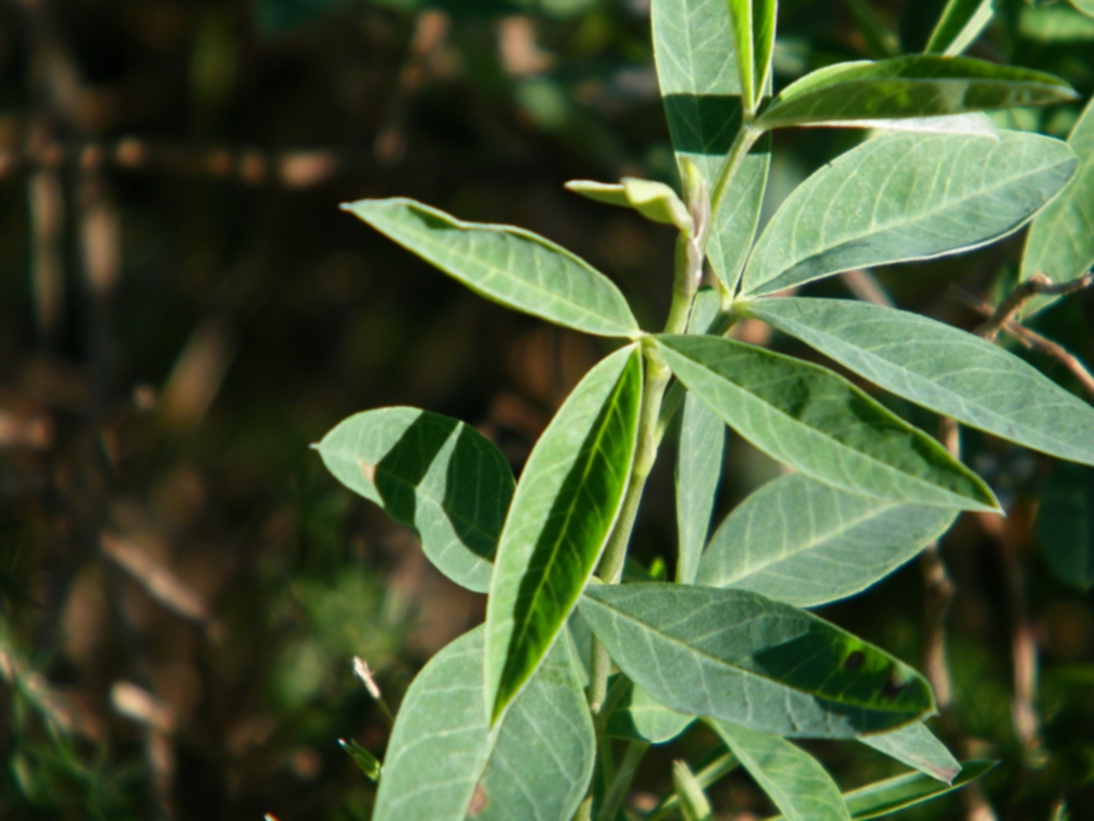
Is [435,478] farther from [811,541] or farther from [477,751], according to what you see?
[811,541]

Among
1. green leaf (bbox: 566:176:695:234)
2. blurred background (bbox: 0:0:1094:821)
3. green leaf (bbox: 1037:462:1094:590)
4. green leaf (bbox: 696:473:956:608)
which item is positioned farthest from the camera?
blurred background (bbox: 0:0:1094:821)

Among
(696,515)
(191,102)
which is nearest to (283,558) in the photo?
(696,515)

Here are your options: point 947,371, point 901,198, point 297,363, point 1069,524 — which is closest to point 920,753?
point 947,371

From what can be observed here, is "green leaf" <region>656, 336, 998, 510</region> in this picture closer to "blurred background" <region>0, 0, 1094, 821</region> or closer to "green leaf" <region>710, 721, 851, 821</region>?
"green leaf" <region>710, 721, 851, 821</region>

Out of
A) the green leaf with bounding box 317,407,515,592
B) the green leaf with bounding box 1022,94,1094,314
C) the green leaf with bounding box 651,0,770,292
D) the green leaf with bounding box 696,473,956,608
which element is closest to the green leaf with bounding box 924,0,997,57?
the green leaf with bounding box 1022,94,1094,314

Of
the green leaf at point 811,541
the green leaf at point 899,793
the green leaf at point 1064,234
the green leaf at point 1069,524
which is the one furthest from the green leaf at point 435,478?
the green leaf at point 1069,524

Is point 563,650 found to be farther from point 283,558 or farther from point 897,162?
point 283,558
